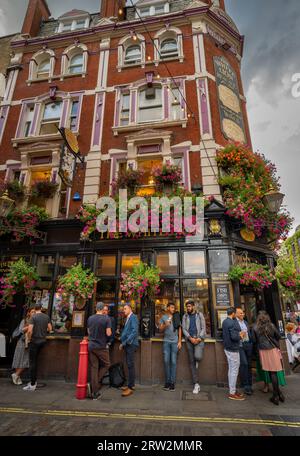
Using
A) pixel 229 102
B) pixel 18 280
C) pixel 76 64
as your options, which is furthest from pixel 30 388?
pixel 76 64

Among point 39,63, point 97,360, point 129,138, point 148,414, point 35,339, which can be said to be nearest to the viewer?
point 148,414

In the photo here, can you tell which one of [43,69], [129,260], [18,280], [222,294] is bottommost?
[222,294]

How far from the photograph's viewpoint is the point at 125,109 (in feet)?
38.3

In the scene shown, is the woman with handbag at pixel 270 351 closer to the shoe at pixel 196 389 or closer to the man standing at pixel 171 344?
the shoe at pixel 196 389

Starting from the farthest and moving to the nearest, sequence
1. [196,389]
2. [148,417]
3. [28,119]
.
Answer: [28,119], [196,389], [148,417]

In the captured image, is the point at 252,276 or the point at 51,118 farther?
the point at 51,118

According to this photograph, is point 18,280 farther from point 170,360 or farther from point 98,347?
point 170,360

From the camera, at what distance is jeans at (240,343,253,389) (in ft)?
21.4

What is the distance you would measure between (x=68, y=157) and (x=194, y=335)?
311 inches

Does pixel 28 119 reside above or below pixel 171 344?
above

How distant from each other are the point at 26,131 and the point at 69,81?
3.46 m

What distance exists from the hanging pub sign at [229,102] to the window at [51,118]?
787 centimetres
